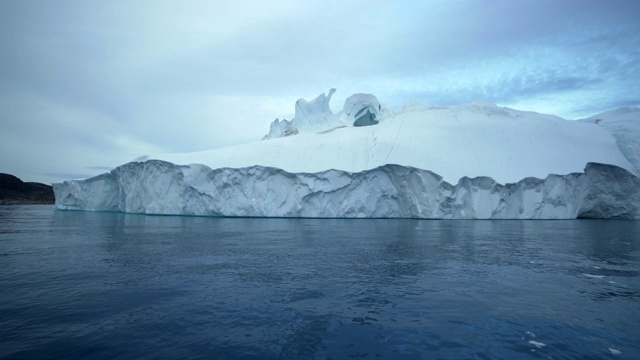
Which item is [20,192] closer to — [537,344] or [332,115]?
[332,115]

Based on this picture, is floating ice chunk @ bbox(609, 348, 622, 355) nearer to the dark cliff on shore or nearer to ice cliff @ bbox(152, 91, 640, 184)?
ice cliff @ bbox(152, 91, 640, 184)

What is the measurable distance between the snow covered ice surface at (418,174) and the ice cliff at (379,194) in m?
0.06

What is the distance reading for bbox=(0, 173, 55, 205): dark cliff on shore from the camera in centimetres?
5666

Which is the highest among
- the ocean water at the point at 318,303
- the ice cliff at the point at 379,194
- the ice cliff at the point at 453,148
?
the ice cliff at the point at 453,148

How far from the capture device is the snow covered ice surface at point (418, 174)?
2086 cm

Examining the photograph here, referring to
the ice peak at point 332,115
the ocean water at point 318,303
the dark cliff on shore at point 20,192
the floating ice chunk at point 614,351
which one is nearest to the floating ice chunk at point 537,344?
the ocean water at point 318,303

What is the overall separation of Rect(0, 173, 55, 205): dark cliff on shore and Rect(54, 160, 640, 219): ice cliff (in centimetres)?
4752

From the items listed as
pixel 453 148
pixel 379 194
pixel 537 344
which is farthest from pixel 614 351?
pixel 453 148

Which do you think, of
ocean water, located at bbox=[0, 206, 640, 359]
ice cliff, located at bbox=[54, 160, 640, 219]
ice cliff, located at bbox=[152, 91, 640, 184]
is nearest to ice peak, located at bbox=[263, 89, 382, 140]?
ice cliff, located at bbox=[152, 91, 640, 184]

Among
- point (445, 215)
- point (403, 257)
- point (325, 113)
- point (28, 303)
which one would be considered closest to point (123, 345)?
point (28, 303)

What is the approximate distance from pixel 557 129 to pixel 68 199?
3635 cm

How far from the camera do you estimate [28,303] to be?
5016 mm

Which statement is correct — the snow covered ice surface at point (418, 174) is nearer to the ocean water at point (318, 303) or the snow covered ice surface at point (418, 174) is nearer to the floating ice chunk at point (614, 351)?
the ocean water at point (318, 303)

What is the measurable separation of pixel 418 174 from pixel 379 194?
263 centimetres
